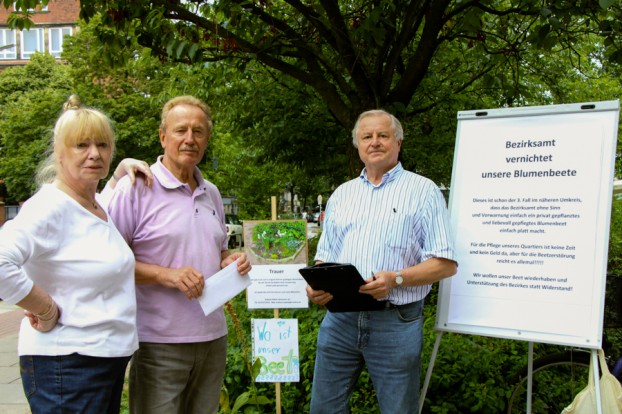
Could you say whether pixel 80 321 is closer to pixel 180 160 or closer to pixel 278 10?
pixel 180 160

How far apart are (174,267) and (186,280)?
0.15m

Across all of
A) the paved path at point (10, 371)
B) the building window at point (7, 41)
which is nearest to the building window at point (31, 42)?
the building window at point (7, 41)

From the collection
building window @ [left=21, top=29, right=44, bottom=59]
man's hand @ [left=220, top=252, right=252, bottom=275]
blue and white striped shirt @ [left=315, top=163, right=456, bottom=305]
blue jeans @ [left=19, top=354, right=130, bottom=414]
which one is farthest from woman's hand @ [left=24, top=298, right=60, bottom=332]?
building window @ [left=21, top=29, right=44, bottom=59]

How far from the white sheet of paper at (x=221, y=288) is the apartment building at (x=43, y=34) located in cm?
4911

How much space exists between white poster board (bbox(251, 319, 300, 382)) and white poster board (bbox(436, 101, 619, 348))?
1.20 meters

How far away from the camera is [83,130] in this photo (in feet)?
6.42

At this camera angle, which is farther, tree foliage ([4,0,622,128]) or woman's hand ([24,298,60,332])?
tree foliage ([4,0,622,128])

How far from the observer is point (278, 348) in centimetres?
378

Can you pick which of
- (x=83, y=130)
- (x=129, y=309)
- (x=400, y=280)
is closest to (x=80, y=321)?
(x=129, y=309)

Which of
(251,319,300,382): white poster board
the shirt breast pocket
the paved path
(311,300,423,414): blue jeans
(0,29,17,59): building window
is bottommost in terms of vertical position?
the paved path

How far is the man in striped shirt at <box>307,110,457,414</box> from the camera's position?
8.40 feet

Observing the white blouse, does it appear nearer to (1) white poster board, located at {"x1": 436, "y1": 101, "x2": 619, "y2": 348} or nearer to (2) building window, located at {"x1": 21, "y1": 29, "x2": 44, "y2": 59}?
(1) white poster board, located at {"x1": 436, "y1": 101, "x2": 619, "y2": 348}

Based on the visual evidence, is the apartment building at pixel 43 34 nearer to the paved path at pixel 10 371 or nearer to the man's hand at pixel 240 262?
the paved path at pixel 10 371

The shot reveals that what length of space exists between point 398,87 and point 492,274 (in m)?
2.38
